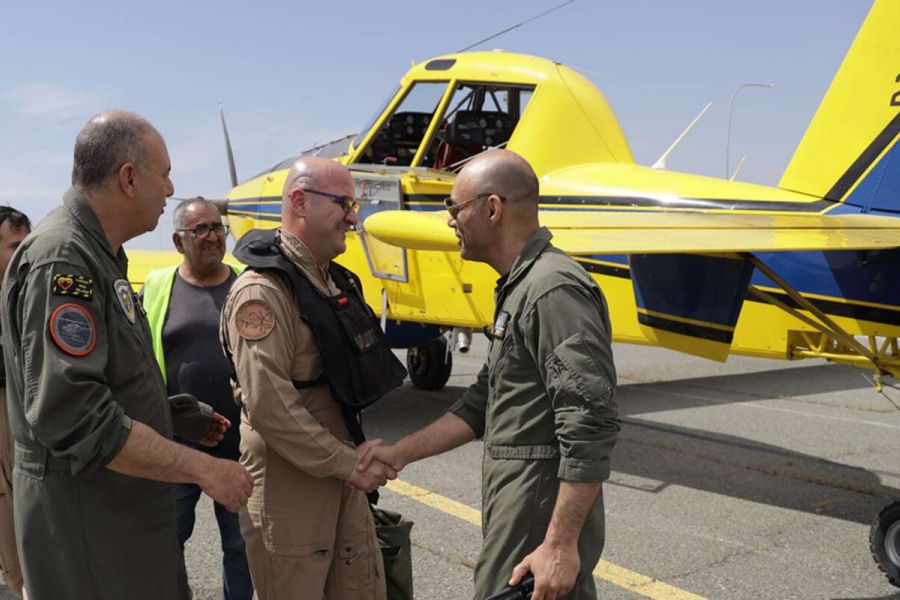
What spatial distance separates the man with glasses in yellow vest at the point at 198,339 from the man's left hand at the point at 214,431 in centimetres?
54

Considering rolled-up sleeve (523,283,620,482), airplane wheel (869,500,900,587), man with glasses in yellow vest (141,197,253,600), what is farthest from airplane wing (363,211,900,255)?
rolled-up sleeve (523,283,620,482)

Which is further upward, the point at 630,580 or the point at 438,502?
the point at 630,580

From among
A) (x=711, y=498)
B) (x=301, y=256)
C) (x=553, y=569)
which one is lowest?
(x=711, y=498)

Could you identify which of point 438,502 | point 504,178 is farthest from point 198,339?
point 438,502

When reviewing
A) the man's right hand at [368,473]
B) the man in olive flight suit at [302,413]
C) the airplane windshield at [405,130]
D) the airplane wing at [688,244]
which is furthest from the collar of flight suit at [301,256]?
the airplane windshield at [405,130]

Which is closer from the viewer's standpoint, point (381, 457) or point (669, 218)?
point (381, 457)

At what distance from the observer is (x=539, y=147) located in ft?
23.5

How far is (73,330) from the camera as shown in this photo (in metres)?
2.02

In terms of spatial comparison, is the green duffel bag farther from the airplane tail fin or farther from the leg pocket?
the airplane tail fin

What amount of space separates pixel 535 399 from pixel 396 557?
914 millimetres

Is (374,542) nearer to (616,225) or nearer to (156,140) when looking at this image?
(156,140)

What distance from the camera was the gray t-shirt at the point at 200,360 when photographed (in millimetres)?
3555

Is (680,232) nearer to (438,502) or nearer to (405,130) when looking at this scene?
(438,502)

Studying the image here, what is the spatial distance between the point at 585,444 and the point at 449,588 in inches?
90.6
